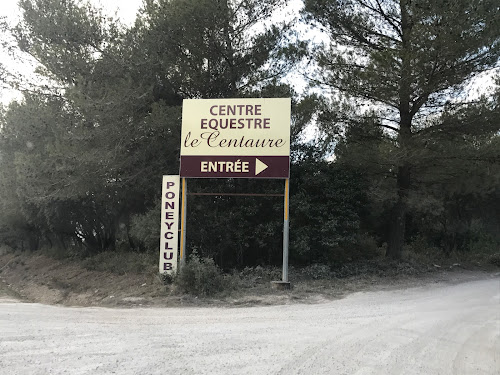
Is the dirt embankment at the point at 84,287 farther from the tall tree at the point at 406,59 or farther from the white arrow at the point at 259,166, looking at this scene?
the tall tree at the point at 406,59

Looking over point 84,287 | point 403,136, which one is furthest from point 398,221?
point 84,287

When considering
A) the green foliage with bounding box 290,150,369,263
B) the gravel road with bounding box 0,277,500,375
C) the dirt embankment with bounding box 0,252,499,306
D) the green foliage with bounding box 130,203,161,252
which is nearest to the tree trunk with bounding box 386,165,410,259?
the dirt embankment with bounding box 0,252,499,306

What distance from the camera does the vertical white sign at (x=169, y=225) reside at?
1225 centimetres

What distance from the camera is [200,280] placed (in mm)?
10883

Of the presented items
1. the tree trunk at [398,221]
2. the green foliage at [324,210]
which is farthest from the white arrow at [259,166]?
the tree trunk at [398,221]

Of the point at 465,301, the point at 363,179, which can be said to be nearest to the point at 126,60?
the point at 363,179

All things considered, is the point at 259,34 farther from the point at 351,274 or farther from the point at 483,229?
the point at 483,229

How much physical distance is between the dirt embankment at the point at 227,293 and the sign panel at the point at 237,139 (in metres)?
3.21

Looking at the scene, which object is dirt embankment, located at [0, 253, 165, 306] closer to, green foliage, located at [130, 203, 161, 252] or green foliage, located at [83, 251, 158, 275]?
green foliage, located at [83, 251, 158, 275]

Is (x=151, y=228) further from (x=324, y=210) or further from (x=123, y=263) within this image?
(x=324, y=210)

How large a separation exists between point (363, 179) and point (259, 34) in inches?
276

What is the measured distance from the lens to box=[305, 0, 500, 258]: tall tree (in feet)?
43.0

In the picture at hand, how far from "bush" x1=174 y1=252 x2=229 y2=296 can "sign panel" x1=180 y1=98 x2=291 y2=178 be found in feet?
8.56

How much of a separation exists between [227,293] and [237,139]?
4.21 m
